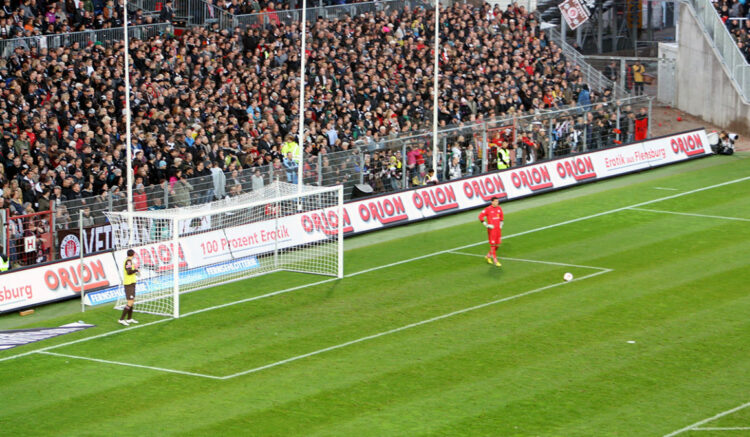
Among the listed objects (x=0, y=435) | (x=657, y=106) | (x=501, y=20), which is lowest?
(x=0, y=435)

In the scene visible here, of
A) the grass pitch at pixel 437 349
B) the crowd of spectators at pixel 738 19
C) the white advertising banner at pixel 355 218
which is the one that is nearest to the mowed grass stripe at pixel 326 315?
the grass pitch at pixel 437 349

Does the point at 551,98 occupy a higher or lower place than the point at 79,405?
higher

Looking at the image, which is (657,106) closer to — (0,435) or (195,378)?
(195,378)

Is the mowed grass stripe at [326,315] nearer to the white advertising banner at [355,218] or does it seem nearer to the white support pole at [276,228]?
the white advertising banner at [355,218]

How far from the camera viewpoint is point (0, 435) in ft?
57.5

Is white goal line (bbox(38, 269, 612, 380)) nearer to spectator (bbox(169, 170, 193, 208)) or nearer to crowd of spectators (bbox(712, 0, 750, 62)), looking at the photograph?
spectator (bbox(169, 170, 193, 208))

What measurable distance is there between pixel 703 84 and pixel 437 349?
3104 cm

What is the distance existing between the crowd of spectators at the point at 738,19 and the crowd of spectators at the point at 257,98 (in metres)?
7.18

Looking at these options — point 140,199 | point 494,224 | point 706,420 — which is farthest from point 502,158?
point 706,420

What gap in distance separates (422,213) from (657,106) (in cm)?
2090

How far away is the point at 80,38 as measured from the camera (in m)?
36.2

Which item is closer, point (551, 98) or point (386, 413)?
point (386, 413)

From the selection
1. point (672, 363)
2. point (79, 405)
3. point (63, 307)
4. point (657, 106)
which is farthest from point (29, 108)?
point (657, 106)

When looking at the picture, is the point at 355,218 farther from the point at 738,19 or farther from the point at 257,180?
the point at 738,19
